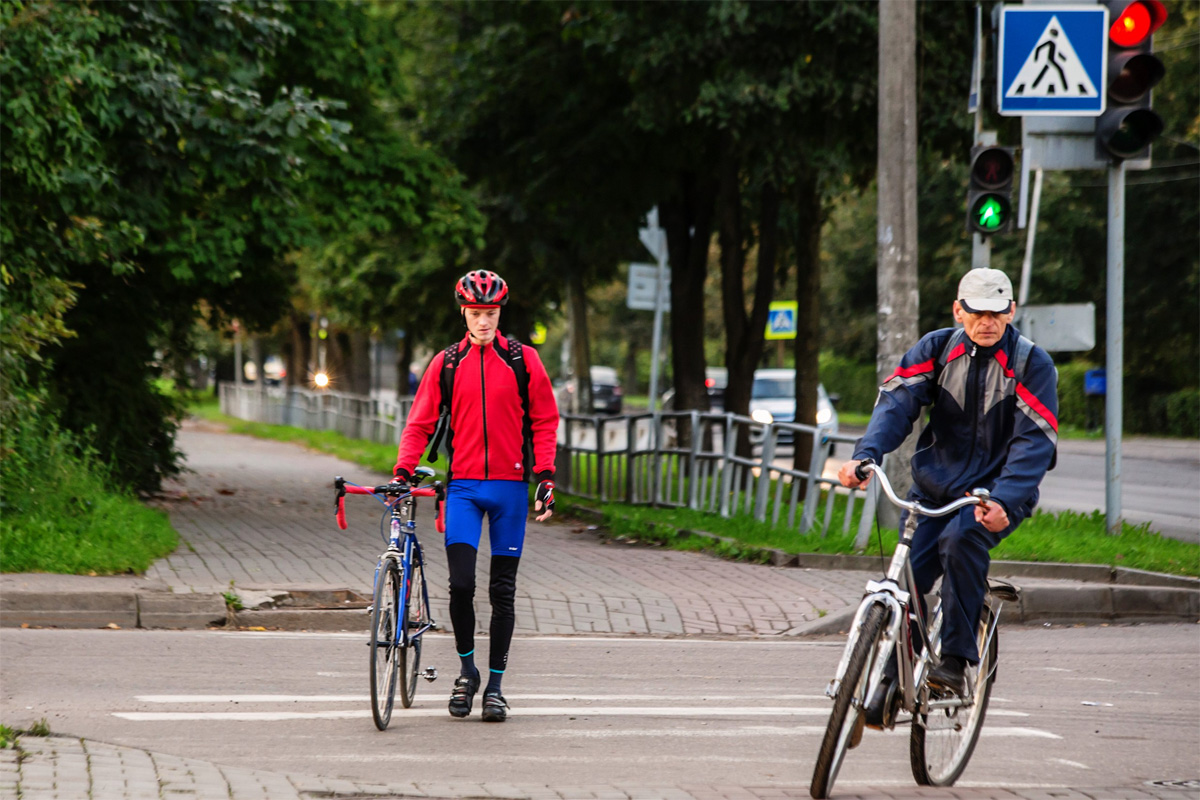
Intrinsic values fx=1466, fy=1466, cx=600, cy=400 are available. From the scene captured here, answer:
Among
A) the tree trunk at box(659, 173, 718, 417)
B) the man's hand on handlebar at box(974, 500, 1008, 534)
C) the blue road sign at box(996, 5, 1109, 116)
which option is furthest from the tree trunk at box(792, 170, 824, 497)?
the man's hand on handlebar at box(974, 500, 1008, 534)

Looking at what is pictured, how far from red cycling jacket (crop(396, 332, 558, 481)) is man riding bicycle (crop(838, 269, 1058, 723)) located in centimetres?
167

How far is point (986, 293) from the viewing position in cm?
508

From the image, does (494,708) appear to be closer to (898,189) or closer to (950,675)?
(950,675)

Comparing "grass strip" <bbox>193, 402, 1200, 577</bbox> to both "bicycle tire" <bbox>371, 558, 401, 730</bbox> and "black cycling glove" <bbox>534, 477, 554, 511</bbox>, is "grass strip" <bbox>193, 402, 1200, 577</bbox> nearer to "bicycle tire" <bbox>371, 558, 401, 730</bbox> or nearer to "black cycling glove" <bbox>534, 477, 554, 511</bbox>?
"black cycling glove" <bbox>534, 477, 554, 511</bbox>

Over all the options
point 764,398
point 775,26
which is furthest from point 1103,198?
point 775,26

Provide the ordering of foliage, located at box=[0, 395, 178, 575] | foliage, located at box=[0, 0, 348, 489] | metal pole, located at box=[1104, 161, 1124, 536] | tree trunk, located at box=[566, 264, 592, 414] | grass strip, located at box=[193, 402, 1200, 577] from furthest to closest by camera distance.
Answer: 1. tree trunk, located at box=[566, 264, 592, 414]
2. metal pole, located at box=[1104, 161, 1124, 536]
3. foliage, located at box=[0, 0, 348, 489]
4. grass strip, located at box=[193, 402, 1200, 577]
5. foliage, located at box=[0, 395, 178, 575]

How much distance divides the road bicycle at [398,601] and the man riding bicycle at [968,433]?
1991 millimetres

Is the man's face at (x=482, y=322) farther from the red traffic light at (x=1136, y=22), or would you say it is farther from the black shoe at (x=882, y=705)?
the red traffic light at (x=1136, y=22)

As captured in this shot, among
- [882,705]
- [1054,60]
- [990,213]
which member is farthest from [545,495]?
[1054,60]

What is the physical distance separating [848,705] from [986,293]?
1514 mm

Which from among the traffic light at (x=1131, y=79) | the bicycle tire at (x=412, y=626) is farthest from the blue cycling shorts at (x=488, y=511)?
the traffic light at (x=1131, y=79)

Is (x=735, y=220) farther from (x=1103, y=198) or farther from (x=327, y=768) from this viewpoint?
(x=1103, y=198)

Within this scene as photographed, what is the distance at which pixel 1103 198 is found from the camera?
118ft

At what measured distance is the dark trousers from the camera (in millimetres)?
5043
